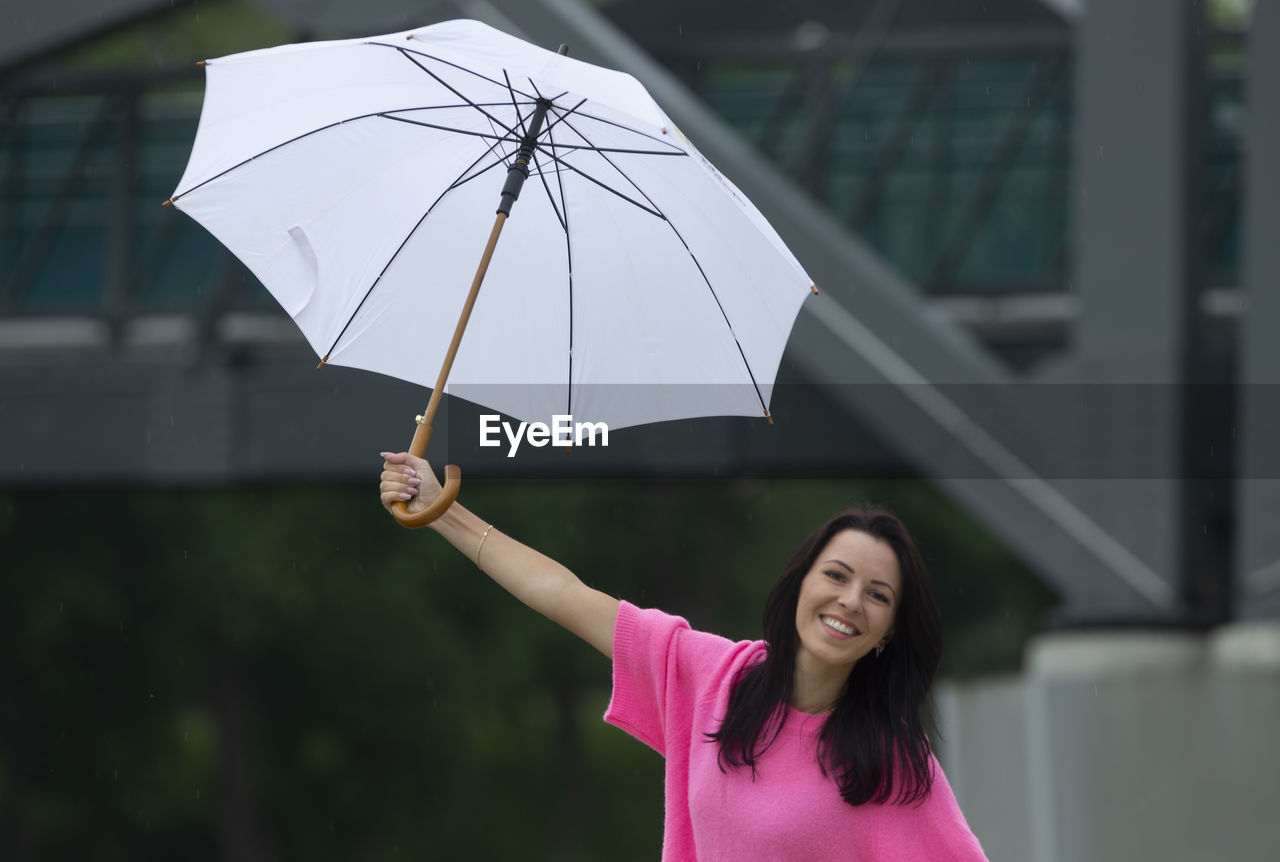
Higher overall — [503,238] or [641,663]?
[503,238]

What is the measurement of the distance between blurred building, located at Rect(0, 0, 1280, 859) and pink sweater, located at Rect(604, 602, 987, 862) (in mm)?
6891

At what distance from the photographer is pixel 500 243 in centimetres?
457

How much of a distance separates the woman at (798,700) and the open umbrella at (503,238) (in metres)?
0.73

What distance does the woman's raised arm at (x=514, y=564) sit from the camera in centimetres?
374

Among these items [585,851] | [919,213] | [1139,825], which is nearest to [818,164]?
[919,213]

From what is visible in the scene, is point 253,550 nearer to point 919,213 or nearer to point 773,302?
point 919,213

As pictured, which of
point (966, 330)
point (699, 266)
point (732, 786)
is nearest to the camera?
point (732, 786)

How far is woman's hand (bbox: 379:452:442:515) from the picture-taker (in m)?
3.82

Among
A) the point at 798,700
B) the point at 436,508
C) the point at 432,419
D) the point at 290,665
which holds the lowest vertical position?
the point at 290,665

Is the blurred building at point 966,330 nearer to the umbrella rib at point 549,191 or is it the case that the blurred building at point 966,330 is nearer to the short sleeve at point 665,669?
the umbrella rib at point 549,191

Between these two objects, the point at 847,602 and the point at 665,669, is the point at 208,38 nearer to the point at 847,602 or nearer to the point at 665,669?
the point at 665,669

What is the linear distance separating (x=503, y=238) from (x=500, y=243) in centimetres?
1

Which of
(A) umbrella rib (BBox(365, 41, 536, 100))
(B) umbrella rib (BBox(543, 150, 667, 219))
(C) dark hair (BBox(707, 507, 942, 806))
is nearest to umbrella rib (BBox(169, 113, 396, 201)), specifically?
(A) umbrella rib (BBox(365, 41, 536, 100))

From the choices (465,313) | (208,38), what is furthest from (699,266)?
(208,38)
